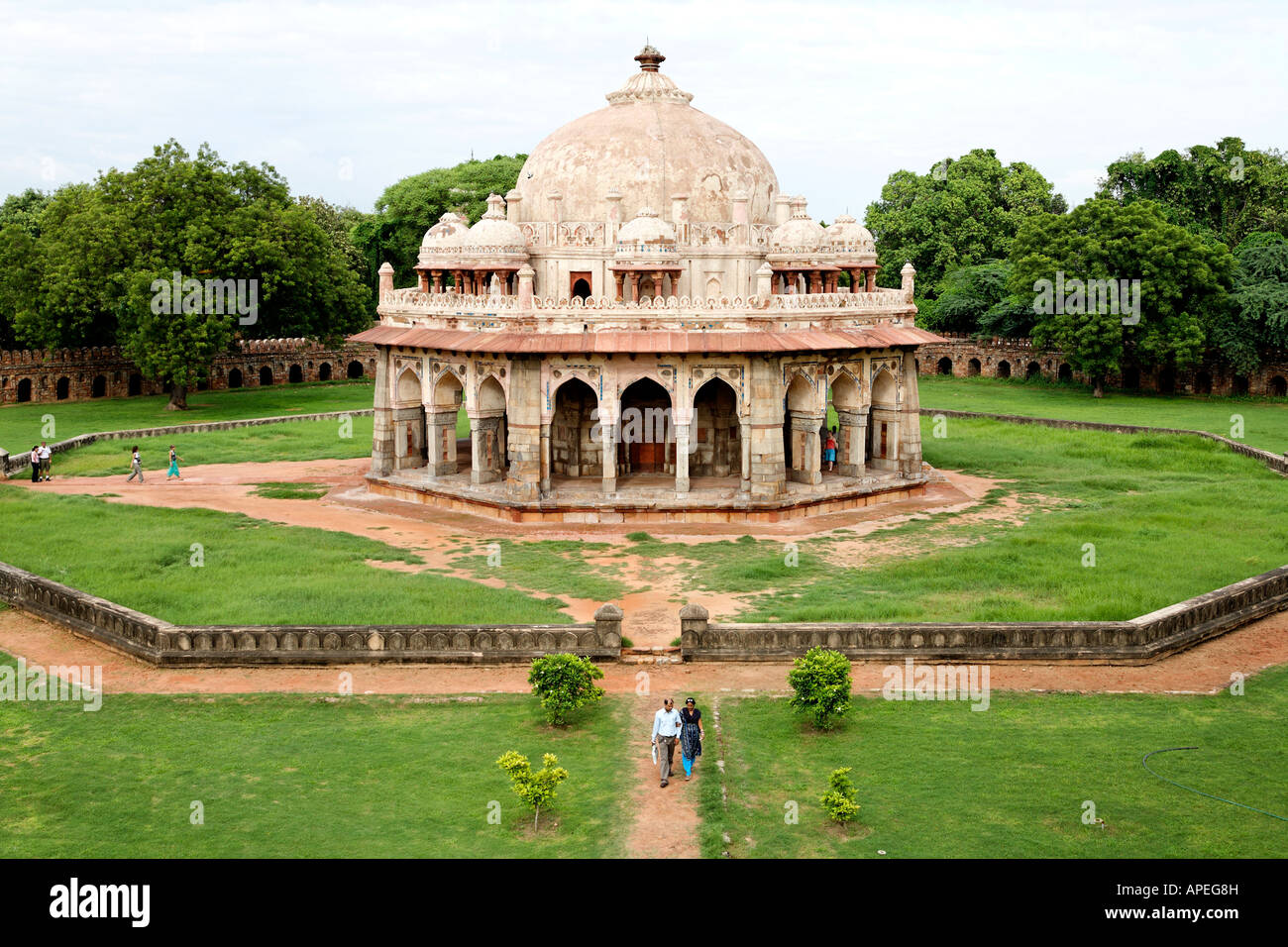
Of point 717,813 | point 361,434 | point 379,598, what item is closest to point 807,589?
point 379,598

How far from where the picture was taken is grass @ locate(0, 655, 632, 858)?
15117 mm

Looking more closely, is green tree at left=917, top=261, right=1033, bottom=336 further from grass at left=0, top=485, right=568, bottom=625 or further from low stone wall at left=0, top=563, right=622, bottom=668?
low stone wall at left=0, top=563, right=622, bottom=668

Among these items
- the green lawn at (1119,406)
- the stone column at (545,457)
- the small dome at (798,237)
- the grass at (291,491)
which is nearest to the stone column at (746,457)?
the stone column at (545,457)

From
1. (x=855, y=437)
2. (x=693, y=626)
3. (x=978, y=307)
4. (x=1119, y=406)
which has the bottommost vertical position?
(x=693, y=626)

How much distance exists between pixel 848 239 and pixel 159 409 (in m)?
33.6

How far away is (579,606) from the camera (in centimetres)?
2561

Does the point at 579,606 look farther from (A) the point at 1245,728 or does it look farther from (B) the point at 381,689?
(A) the point at 1245,728

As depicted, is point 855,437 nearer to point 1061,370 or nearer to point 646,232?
point 646,232

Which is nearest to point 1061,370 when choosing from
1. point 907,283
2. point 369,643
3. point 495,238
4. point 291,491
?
point 907,283

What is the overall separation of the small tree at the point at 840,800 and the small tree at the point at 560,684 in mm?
4659

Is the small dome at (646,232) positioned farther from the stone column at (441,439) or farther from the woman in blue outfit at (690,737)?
the woman in blue outfit at (690,737)

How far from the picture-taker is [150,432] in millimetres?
48906

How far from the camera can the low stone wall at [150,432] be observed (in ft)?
135

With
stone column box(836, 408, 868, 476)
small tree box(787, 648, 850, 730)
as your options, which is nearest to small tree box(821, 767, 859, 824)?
small tree box(787, 648, 850, 730)
